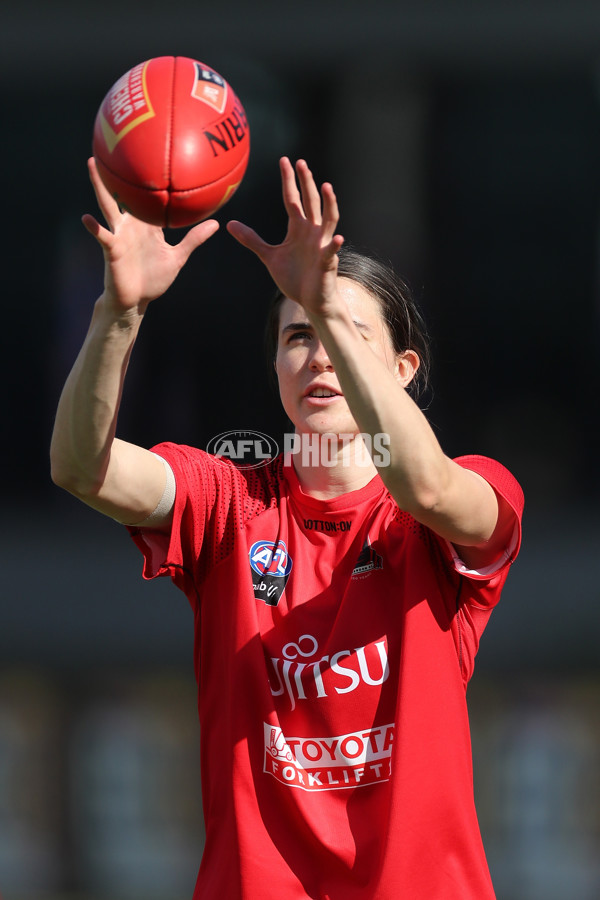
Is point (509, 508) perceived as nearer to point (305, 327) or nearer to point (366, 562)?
point (366, 562)

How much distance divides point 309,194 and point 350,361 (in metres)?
0.31

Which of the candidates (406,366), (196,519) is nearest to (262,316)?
(406,366)

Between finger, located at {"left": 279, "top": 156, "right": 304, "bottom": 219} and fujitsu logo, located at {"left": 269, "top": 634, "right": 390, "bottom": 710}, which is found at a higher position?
finger, located at {"left": 279, "top": 156, "right": 304, "bottom": 219}

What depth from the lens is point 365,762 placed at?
2182mm

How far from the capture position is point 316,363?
2.31 meters

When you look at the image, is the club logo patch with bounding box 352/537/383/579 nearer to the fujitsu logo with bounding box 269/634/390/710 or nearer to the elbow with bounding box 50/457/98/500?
the fujitsu logo with bounding box 269/634/390/710

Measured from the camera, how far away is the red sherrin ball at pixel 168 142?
2.10 m

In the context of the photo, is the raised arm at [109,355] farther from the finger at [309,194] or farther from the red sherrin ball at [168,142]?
the finger at [309,194]

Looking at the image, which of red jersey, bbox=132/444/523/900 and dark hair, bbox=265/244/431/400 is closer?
red jersey, bbox=132/444/523/900

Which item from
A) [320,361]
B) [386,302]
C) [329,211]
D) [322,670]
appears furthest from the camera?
[386,302]

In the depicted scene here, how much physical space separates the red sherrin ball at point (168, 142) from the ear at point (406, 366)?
62 centimetres

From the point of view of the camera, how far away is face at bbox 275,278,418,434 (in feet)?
7.55

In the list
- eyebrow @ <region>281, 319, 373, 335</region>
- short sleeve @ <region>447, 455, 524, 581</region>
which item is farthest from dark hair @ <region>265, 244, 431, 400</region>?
short sleeve @ <region>447, 455, 524, 581</region>

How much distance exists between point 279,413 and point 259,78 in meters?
1.62
